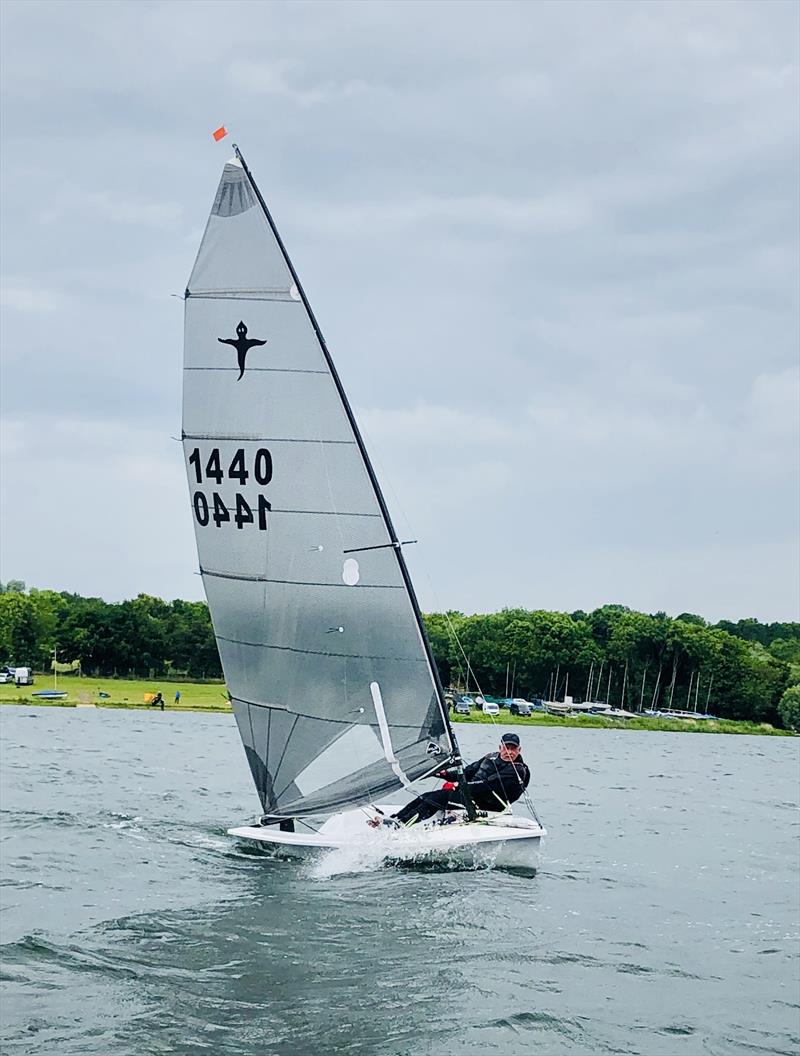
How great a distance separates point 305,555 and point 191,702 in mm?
74325

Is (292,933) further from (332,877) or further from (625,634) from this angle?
(625,634)

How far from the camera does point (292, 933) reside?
1387cm

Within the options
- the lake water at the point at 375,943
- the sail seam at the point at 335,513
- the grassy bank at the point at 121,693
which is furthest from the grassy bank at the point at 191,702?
the sail seam at the point at 335,513

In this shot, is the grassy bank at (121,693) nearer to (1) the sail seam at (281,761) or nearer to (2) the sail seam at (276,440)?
(1) the sail seam at (281,761)

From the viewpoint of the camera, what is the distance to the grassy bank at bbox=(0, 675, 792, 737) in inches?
3396

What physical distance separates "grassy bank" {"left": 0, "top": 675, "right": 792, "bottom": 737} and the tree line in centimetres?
315

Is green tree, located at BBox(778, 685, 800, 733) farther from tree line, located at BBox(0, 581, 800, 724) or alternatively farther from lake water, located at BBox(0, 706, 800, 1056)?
lake water, located at BBox(0, 706, 800, 1056)

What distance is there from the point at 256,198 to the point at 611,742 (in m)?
59.9

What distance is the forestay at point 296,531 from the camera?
18250 mm

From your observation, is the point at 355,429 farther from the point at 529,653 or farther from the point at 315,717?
the point at 529,653

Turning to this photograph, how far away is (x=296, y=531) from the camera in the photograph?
1858 cm

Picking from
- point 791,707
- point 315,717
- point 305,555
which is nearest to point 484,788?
point 315,717

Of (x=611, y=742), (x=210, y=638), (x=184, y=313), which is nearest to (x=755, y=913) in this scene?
(x=184, y=313)

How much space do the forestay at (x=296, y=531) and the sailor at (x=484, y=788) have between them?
0.46 meters
